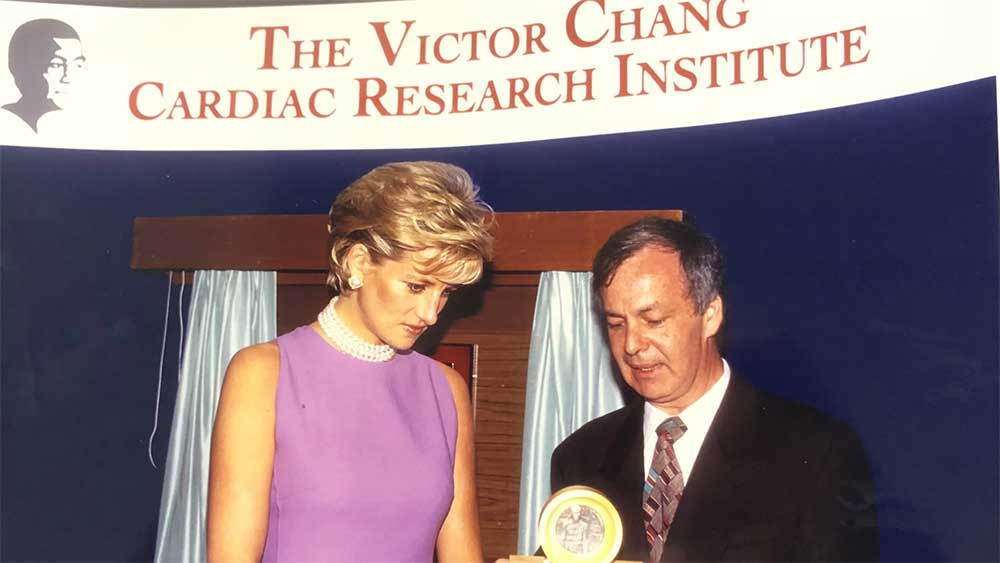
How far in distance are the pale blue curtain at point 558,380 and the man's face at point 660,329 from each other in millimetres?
133

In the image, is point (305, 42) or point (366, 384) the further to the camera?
point (305, 42)

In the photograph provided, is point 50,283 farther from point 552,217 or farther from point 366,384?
point 552,217

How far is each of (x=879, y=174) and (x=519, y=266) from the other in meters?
0.53

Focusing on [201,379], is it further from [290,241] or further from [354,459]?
[354,459]

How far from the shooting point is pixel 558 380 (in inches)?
61.3

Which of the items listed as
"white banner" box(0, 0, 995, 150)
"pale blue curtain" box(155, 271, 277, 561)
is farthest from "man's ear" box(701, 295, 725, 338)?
"pale blue curtain" box(155, 271, 277, 561)

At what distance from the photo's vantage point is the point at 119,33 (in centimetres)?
168

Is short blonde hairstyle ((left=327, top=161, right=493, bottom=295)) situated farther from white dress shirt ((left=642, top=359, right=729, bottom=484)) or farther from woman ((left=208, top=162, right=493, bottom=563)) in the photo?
white dress shirt ((left=642, top=359, right=729, bottom=484))

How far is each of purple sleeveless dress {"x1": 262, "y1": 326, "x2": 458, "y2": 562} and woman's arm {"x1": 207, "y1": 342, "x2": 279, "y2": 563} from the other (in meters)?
0.02

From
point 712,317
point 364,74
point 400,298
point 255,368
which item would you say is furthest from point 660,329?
point 364,74

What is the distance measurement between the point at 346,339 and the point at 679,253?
45 cm

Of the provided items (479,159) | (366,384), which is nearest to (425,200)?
(366,384)

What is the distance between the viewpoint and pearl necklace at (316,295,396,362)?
53.9 inches

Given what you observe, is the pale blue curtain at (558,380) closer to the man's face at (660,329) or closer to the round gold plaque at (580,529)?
the man's face at (660,329)
